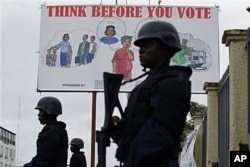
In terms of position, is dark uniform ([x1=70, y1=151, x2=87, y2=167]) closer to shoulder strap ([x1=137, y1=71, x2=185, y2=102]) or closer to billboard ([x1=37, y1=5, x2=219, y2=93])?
shoulder strap ([x1=137, y1=71, x2=185, y2=102])

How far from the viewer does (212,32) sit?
24719 millimetres

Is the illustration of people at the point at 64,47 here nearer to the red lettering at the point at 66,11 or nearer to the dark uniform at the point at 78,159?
the red lettering at the point at 66,11

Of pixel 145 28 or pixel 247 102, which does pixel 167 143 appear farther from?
pixel 247 102

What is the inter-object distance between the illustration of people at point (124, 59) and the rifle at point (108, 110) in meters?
19.2

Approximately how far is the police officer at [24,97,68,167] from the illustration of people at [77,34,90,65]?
16.5m

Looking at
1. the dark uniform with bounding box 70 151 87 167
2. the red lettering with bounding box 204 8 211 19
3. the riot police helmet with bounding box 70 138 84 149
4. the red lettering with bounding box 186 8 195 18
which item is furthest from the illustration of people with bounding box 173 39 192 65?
the dark uniform with bounding box 70 151 87 167

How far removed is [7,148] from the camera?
92125mm

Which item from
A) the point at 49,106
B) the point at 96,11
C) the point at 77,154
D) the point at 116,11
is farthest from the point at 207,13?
the point at 49,106

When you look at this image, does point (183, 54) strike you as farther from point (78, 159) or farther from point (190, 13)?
point (78, 159)

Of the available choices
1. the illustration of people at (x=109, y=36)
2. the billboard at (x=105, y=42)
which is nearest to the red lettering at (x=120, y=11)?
the billboard at (x=105, y=42)

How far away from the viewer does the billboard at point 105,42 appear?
24.3 metres

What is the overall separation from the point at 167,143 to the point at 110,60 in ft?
66.2

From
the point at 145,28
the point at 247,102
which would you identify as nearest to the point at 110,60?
the point at 247,102

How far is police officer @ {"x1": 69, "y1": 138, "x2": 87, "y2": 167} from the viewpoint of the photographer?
39.2ft
